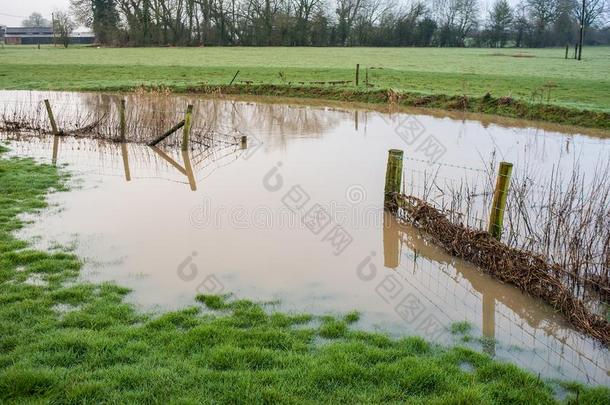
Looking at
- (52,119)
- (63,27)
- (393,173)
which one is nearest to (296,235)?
(393,173)

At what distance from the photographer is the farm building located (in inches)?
3844

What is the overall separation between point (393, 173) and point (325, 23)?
70.0 m

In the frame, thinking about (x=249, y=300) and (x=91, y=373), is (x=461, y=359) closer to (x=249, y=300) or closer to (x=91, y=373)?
(x=249, y=300)

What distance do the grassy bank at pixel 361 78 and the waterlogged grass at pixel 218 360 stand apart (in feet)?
64.6

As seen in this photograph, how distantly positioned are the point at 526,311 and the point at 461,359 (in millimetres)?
1949

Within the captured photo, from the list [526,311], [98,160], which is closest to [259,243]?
[526,311]

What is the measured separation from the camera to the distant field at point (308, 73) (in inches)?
1249

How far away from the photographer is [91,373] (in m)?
4.96

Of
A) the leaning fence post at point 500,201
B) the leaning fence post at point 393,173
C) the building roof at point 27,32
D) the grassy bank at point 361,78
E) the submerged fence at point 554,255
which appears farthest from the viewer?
the building roof at point 27,32

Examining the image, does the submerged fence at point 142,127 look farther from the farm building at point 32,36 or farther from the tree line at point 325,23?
the farm building at point 32,36

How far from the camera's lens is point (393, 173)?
34.8 ft

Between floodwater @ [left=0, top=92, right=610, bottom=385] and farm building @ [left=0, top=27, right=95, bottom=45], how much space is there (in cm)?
8838

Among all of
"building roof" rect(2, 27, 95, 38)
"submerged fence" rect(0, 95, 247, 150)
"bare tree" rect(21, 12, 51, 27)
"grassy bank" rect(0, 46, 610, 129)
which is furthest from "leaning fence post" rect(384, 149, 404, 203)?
"bare tree" rect(21, 12, 51, 27)

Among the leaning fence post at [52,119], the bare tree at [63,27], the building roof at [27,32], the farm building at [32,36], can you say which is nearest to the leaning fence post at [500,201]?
the leaning fence post at [52,119]
